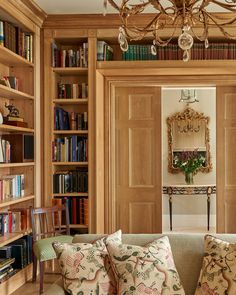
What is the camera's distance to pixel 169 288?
288cm

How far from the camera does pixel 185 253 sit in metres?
3.16

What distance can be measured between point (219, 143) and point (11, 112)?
2453mm

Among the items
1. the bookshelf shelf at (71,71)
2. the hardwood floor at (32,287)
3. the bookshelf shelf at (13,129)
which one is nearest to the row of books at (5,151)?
the bookshelf shelf at (13,129)

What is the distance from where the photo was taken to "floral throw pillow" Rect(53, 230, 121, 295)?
2911 millimetres

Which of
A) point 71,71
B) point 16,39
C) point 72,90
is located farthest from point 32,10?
point 72,90

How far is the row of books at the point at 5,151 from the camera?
4.85 metres

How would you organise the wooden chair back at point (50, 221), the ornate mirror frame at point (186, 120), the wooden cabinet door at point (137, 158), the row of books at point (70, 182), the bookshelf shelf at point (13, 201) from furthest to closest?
the ornate mirror frame at point (186, 120) < the wooden cabinet door at point (137, 158) < the row of books at point (70, 182) < the wooden chair back at point (50, 221) < the bookshelf shelf at point (13, 201)

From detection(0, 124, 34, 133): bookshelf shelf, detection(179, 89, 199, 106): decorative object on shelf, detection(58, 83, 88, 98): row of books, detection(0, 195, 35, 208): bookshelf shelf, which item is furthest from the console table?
detection(0, 124, 34, 133): bookshelf shelf

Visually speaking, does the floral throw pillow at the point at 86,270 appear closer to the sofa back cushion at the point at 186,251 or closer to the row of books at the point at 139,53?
the sofa back cushion at the point at 186,251

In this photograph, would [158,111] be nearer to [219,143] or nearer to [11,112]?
[219,143]

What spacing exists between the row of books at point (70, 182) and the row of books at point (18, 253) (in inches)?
26.4

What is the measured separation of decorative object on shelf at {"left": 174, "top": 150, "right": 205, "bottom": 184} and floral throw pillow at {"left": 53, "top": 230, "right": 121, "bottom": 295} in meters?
5.77

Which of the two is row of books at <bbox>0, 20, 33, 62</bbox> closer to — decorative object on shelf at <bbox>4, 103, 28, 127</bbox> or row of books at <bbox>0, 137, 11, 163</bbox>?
decorative object on shelf at <bbox>4, 103, 28, 127</bbox>

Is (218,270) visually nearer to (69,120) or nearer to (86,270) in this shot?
(86,270)
